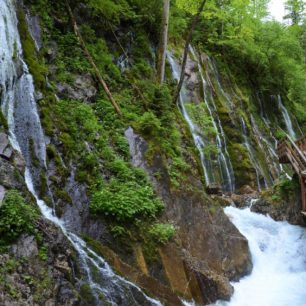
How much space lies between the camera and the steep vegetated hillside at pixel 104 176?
570cm

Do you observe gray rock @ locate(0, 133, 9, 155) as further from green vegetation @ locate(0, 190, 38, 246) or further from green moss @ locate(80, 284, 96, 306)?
green moss @ locate(80, 284, 96, 306)

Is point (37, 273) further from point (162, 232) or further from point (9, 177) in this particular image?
point (162, 232)

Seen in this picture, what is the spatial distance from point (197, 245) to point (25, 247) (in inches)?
197

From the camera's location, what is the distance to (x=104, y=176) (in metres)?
9.05

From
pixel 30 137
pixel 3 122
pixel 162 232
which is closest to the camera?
pixel 3 122

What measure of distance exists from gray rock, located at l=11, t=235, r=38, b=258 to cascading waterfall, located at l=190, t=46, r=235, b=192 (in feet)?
45.0

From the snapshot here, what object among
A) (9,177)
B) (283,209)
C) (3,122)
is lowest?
(283,209)

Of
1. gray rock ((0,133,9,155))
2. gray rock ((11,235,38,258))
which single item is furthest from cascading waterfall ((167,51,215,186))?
gray rock ((11,235,38,258))

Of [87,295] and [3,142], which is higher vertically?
[3,142]

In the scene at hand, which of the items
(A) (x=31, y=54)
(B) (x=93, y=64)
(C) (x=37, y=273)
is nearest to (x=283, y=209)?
(B) (x=93, y=64)

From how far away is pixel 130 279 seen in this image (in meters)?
6.71

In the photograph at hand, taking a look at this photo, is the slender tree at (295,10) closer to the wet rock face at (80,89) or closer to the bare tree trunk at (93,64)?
the bare tree trunk at (93,64)

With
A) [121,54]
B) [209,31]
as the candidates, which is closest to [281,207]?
[121,54]

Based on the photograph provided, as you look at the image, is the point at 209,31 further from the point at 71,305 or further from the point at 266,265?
the point at 71,305
